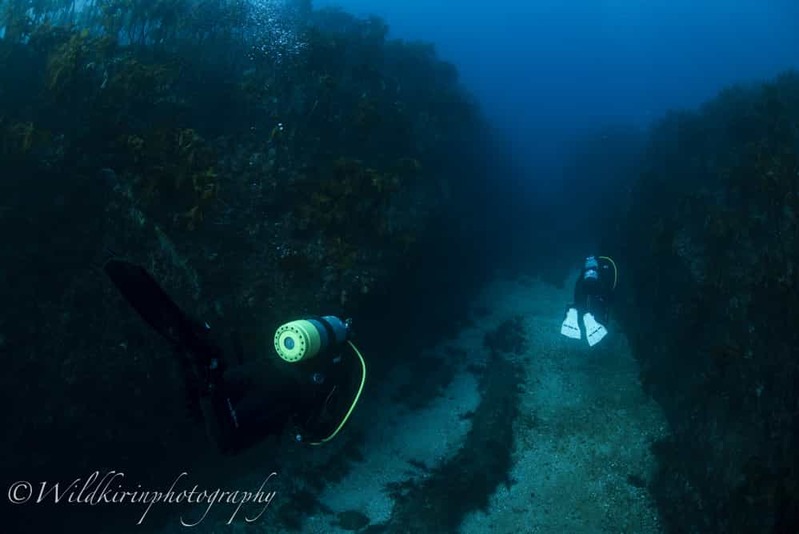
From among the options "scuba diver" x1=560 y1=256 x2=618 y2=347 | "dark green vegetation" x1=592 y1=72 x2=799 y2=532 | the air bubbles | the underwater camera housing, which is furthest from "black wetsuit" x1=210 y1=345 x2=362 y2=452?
the air bubbles

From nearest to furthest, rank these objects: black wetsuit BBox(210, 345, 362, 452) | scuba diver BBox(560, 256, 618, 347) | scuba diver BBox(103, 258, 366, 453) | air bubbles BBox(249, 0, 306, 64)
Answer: scuba diver BBox(103, 258, 366, 453) → black wetsuit BBox(210, 345, 362, 452) → scuba diver BBox(560, 256, 618, 347) → air bubbles BBox(249, 0, 306, 64)

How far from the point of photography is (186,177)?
340 inches

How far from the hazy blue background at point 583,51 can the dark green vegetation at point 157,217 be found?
41851mm

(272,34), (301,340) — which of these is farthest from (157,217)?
(272,34)

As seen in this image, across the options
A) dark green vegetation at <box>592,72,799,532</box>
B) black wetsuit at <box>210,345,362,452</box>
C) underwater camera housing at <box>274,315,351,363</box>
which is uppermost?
underwater camera housing at <box>274,315,351,363</box>

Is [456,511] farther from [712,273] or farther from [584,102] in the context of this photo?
[584,102]

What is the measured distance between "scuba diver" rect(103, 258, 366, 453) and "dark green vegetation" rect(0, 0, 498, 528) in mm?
2361

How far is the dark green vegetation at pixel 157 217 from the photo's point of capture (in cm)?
755

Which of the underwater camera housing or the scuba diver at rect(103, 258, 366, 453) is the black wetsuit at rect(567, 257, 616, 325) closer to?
the scuba diver at rect(103, 258, 366, 453)

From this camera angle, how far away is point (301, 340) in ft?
15.3

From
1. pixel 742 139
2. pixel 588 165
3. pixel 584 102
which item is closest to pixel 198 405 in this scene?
pixel 742 139

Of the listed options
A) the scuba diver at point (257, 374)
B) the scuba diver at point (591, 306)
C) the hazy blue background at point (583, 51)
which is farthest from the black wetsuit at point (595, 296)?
the hazy blue background at point (583, 51)

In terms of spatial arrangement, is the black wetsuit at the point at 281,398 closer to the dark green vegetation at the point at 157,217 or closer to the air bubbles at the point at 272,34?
the dark green vegetation at the point at 157,217

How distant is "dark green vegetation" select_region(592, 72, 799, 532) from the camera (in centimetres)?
634
